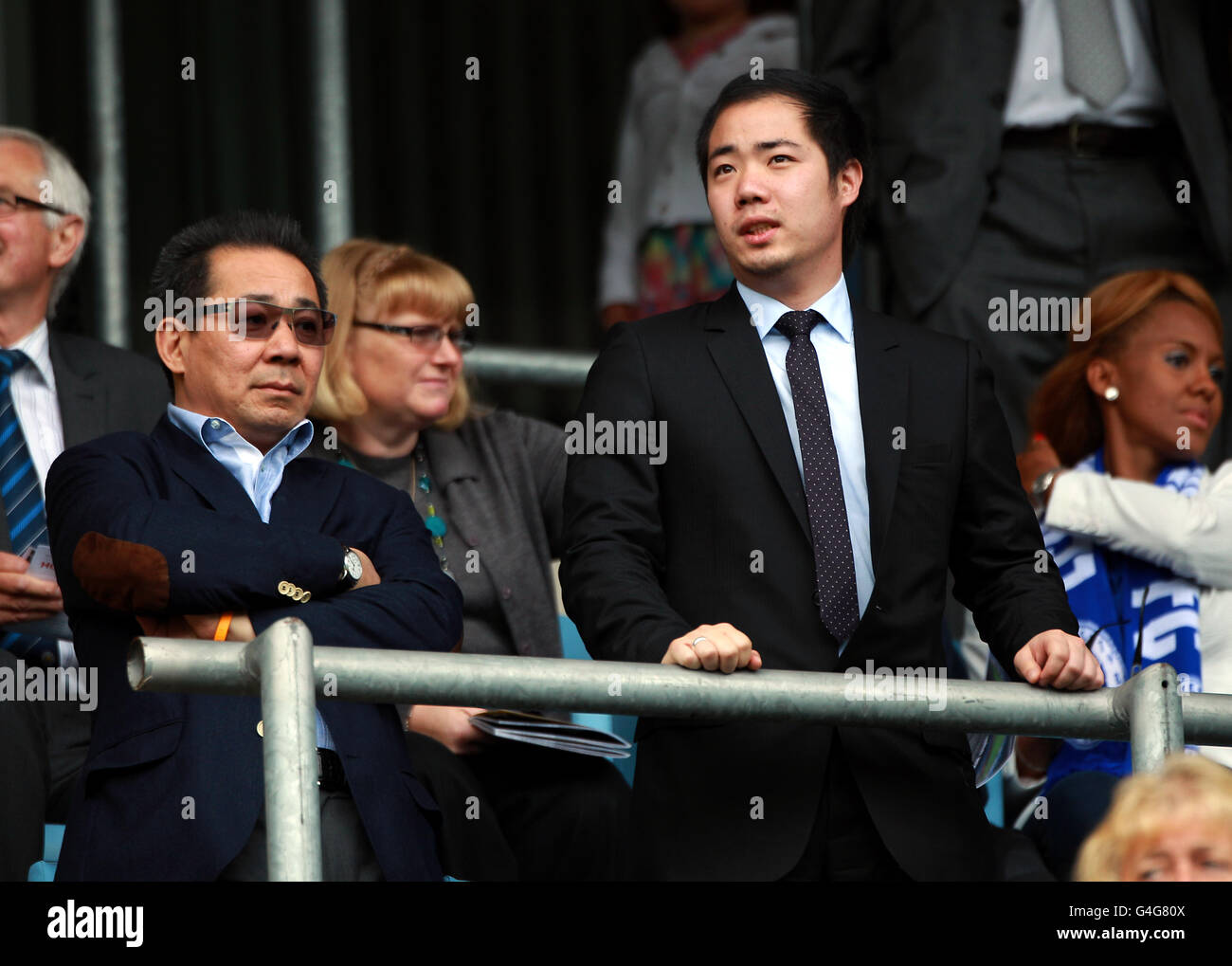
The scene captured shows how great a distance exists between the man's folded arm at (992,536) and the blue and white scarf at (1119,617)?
0.80 metres

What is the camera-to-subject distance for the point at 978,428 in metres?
3.60

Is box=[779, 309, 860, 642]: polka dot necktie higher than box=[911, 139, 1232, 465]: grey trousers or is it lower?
lower

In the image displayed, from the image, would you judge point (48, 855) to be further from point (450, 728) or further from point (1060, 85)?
point (1060, 85)

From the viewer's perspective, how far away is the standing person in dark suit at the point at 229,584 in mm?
3254

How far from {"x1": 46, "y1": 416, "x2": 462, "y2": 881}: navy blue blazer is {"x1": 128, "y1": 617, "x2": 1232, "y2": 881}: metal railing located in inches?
12.8

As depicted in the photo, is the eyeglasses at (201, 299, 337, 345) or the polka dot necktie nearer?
the polka dot necktie

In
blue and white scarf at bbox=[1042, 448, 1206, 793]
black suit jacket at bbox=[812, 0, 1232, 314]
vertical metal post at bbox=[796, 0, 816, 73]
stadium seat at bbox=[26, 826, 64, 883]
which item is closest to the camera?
stadium seat at bbox=[26, 826, 64, 883]

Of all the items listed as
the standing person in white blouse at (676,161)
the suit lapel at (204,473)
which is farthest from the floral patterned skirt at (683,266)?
the suit lapel at (204,473)

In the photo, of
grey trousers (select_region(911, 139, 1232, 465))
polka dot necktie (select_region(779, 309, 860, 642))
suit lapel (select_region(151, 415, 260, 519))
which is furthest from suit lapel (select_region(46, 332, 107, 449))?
grey trousers (select_region(911, 139, 1232, 465))

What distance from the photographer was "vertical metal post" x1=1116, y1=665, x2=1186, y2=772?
3.05m

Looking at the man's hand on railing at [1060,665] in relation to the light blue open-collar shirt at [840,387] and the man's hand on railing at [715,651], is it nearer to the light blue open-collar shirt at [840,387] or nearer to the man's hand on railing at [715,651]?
the light blue open-collar shirt at [840,387]

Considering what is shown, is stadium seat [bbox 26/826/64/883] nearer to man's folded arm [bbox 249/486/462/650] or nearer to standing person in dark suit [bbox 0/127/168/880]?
standing person in dark suit [bbox 0/127/168/880]

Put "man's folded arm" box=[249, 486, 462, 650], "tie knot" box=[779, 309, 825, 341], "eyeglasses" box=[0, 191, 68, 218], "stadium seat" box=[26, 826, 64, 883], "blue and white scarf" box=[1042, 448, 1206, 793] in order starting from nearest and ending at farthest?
1. "man's folded arm" box=[249, 486, 462, 650]
2. "tie knot" box=[779, 309, 825, 341]
3. "stadium seat" box=[26, 826, 64, 883]
4. "blue and white scarf" box=[1042, 448, 1206, 793]
5. "eyeglasses" box=[0, 191, 68, 218]
